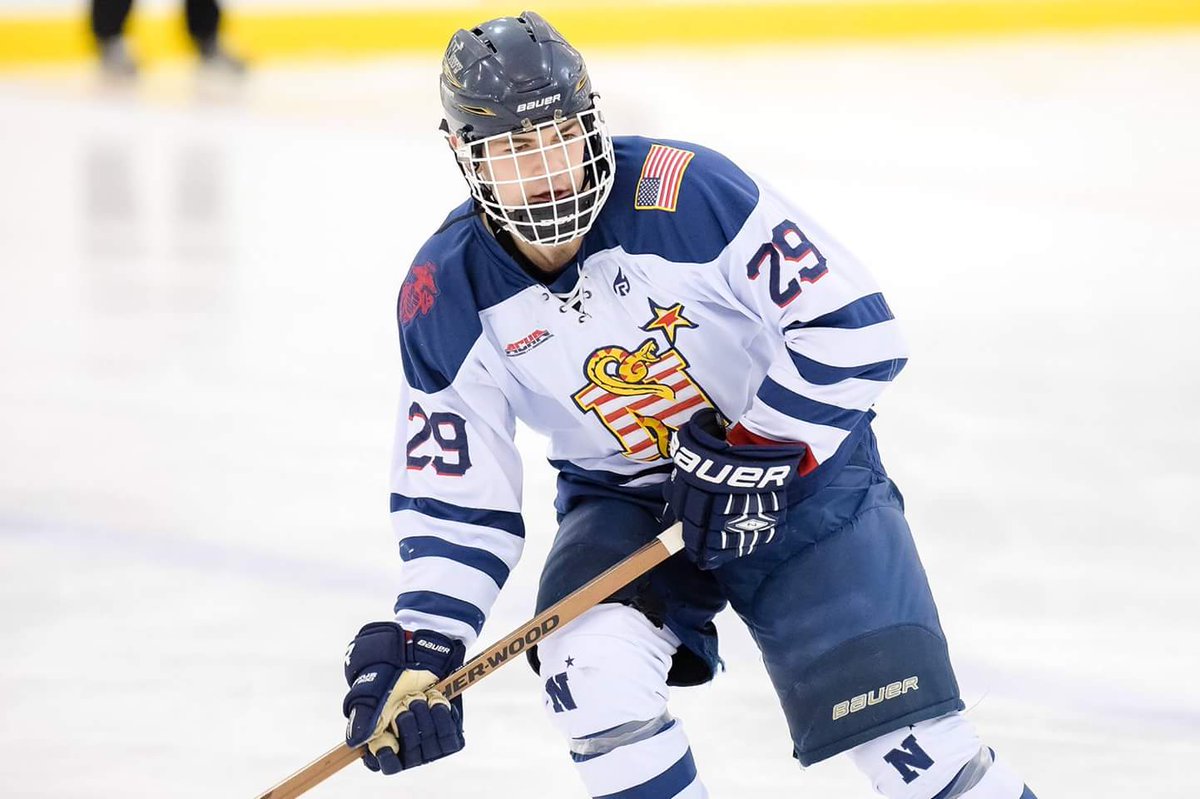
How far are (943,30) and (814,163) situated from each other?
3499mm

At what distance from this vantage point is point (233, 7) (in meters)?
9.81

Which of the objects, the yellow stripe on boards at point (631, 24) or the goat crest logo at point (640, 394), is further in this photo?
the yellow stripe on boards at point (631, 24)

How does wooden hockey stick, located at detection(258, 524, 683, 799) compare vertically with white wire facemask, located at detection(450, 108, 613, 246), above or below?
below

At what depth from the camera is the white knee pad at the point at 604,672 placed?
2.23 m

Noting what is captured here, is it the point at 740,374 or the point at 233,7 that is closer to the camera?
the point at 740,374

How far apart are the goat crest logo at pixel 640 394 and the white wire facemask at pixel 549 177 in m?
0.20

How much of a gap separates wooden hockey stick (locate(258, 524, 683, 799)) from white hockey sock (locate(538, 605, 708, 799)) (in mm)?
30

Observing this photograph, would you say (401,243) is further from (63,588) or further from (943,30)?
(943,30)

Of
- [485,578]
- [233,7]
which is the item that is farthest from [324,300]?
[233,7]

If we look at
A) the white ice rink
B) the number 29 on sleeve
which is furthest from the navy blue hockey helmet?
the white ice rink

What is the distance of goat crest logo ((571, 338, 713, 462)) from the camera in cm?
240

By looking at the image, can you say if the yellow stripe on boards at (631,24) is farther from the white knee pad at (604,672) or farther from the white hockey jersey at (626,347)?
the white knee pad at (604,672)

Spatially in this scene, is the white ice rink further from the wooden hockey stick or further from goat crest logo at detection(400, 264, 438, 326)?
goat crest logo at detection(400, 264, 438, 326)

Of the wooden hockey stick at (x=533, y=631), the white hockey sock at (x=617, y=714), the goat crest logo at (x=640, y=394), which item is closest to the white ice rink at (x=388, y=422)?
the wooden hockey stick at (x=533, y=631)
